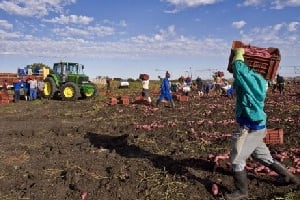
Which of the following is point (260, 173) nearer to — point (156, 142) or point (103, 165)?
point (103, 165)

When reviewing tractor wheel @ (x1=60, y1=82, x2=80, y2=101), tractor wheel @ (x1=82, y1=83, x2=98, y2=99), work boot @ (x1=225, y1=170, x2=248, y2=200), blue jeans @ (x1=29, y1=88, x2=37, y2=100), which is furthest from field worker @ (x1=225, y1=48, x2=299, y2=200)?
blue jeans @ (x1=29, y1=88, x2=37, y2=100)

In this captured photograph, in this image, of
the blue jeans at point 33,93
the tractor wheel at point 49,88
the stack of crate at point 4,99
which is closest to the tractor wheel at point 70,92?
the tractor wheel at point 49,88

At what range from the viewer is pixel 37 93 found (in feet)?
93.7

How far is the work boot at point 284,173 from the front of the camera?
619 cm

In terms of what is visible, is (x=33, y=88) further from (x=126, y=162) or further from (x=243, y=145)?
(x=243, y=145)

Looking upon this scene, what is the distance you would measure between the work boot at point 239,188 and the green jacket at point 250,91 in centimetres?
68

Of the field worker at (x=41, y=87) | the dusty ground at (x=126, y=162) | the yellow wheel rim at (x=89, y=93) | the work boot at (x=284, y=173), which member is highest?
the field worker at (x=41, y=87)

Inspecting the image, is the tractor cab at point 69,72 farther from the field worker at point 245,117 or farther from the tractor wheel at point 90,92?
the field worker at point 245,117

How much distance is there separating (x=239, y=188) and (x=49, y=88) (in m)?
22.4

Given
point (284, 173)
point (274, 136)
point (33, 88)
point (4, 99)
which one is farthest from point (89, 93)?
point (284, 173)

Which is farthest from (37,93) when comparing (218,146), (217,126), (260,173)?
(260,173)

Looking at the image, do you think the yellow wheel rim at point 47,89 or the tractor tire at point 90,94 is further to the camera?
the tractor tire at point 90,94

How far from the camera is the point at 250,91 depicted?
573cm

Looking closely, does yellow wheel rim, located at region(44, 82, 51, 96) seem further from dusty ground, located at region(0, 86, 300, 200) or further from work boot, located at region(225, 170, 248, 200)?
work boot, located at region(225, 170, 248, 200)
